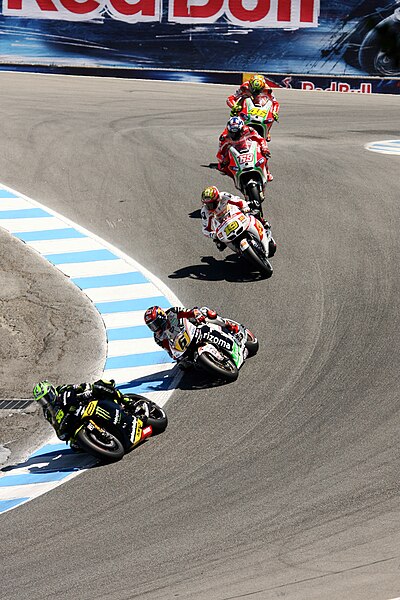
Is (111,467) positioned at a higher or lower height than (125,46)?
lower

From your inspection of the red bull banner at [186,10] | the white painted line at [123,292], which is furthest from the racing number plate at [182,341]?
the red bull banner at [186,10]

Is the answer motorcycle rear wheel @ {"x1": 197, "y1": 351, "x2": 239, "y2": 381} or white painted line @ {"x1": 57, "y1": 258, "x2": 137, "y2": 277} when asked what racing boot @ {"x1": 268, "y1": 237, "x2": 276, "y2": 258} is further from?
motorcycle rear wheel @ {"x1": 197, "y1": 351, "x2": 239, "y2": 381}

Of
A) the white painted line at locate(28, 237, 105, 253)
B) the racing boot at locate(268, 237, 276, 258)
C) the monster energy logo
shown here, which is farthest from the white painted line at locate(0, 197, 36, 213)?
the monster energy logo

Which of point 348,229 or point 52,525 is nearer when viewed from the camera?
point 52,525

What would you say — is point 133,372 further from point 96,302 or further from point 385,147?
point 385,147

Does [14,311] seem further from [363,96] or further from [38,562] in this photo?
[363,96]

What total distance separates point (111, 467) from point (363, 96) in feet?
76.0

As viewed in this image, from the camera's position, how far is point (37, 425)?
1383 cm

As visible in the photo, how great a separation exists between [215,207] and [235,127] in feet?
12.6

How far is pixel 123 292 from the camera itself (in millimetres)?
17875

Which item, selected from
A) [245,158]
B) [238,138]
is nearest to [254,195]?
[245,158]

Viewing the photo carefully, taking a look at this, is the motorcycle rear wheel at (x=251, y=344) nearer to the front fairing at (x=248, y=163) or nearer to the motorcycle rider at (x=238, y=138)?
the front fairing at (x=248, y=163)

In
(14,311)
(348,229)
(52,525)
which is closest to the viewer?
(52,525)

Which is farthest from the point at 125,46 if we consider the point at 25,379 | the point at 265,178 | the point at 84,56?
the point at 25,379
